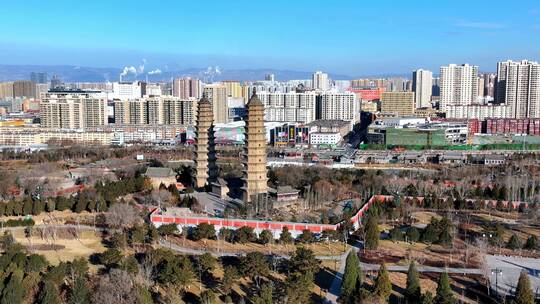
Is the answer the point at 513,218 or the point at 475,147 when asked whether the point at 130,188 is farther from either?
the point at 475,147

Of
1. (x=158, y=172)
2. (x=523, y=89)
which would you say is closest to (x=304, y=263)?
(x=158, y=172)

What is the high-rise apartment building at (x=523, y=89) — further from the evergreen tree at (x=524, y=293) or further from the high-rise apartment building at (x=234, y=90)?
the evergreen tree at (x=524, y=293)

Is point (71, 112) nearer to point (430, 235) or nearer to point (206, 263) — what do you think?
point (206, 263)

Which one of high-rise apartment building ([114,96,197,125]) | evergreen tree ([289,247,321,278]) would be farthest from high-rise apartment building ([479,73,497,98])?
evergreen tree ([289,247,321,278])

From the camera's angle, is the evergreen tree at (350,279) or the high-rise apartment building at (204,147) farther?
the high-rise apartment building at (204,147)

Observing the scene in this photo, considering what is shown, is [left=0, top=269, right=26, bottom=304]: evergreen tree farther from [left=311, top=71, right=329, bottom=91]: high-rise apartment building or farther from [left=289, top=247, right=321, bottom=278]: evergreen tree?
[left=311, top=71, right=329, bottom=91]: high-rise apartment building

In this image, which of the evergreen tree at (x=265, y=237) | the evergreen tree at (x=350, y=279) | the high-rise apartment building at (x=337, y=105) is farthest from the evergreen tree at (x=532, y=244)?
the high-rise apartment building at (x=337, y=105)

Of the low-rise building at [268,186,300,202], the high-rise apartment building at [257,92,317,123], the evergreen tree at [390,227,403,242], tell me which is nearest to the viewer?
the evergreen tree at [390,227,403,242]
